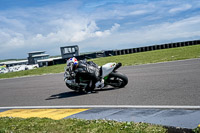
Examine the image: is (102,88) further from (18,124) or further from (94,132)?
(94,132)

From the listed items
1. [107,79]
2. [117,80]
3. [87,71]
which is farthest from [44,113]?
[117,80]

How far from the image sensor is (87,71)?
8.20 m

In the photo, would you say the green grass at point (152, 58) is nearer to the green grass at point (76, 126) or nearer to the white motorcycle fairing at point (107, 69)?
the white motorcycle fairing at point (107, 69)

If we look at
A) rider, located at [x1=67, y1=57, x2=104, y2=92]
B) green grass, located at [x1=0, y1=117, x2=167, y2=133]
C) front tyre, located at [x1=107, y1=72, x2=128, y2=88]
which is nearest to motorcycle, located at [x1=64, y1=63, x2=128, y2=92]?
front tyre, located at [x1=107, y1=72, x2=128, y2=88]

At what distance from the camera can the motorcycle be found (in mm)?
8234

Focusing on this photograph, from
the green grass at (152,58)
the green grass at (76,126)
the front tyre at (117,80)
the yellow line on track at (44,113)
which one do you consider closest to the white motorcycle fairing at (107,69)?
the front tyre at (117,80)

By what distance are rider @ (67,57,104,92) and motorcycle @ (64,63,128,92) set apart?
132 mm

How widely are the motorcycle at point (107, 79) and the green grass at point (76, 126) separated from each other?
3.27m

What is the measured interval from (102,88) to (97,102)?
7.29 ft

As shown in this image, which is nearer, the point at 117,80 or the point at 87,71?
the point at 87,71

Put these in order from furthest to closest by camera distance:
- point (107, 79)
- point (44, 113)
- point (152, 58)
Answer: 1. point (152, 58)
2. point (107, 79)
3. point (44, 113)

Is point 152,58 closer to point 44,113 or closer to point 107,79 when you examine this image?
point 107,79

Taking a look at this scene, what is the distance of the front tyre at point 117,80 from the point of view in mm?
8381

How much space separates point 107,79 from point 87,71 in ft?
2.64
